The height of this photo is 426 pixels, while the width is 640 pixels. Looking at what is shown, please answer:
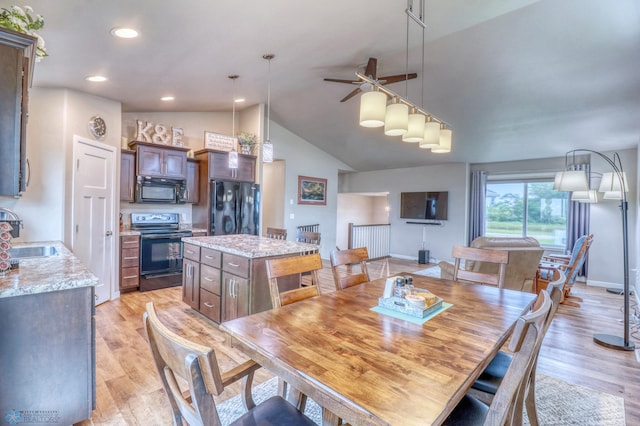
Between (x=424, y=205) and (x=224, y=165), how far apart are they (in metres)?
4.84

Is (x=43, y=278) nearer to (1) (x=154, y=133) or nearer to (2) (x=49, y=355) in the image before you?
(2) (x=49, y=355)

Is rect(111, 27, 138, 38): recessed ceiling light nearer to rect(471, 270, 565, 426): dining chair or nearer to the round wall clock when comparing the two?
the round wall clock

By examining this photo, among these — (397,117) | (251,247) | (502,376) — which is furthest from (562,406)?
(251,247)

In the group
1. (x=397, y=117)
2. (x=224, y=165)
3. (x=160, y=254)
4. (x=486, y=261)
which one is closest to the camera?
(x=397, y=117)

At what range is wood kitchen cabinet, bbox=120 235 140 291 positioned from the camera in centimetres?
438

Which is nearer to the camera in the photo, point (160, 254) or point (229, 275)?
point (229, 275)

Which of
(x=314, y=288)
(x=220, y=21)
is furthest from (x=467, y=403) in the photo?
(x=220, y=21)

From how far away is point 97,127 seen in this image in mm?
3941

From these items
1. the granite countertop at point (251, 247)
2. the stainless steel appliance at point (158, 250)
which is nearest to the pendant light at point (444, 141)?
the granite countertop at point (251, 247)

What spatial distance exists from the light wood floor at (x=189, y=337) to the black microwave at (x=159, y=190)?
1.41 metres

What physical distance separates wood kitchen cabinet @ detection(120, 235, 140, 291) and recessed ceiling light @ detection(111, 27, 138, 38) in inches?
113

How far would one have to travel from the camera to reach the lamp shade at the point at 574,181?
3314 millimetres

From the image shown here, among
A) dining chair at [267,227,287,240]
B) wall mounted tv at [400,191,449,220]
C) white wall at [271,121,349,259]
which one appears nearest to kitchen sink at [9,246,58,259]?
dining chair at [267,227,287,240]

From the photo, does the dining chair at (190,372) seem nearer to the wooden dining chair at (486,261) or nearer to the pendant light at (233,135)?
the wooden dining chair at (486,261)
